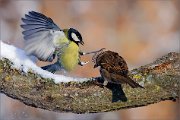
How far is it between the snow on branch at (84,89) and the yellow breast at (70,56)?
13.0 inches

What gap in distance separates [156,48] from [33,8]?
4.11 ft

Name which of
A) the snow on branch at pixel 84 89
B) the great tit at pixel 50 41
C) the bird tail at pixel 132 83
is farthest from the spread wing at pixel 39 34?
the bird tail at pixel 132 83

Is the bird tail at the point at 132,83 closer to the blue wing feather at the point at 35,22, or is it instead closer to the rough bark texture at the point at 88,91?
the rough bark texture at the point at 88,91

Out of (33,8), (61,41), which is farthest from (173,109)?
(61,41)

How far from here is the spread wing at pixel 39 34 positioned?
104 inches

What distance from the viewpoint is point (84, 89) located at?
2377 millimetres

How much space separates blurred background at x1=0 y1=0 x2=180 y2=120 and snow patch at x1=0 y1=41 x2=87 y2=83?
2731 millimetres

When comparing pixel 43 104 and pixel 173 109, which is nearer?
pixel 43 104

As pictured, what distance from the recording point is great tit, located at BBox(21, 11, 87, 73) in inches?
105

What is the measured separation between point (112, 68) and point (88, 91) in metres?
0.17

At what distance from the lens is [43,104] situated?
235cm

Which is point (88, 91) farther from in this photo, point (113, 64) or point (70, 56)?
point (70, 56)

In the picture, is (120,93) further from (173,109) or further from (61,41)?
(173,109)

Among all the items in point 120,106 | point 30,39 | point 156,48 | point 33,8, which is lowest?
point 120,106
